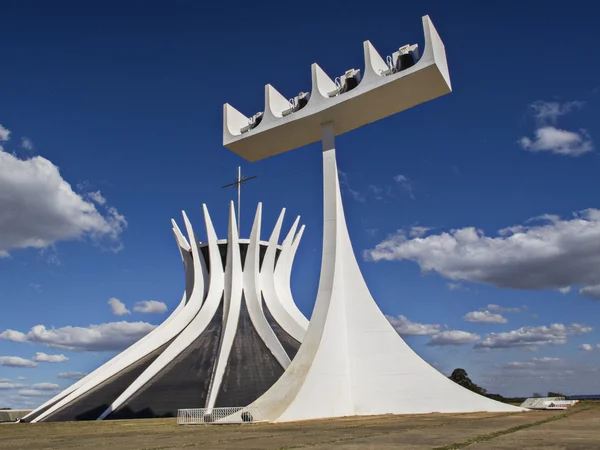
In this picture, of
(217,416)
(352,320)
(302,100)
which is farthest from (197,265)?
(352,320)

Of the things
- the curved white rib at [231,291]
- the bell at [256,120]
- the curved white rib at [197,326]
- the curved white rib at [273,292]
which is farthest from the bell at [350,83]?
the curved white rib at [197,326]

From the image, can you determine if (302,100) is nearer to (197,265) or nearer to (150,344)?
(197,265)

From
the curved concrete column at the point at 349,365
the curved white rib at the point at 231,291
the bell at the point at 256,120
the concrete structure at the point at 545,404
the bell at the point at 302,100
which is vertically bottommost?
the concrete structure at the point at 545,404

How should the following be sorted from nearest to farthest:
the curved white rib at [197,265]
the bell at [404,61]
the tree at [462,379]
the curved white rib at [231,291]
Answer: the bell at [404,61] → the curved white rib at [231,291] → the curved white rib at [197,265] → the tree at [462,379]

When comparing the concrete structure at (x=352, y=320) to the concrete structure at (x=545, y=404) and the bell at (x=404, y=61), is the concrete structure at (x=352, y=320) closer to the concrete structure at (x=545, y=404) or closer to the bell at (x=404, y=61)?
the bell at (x=404, y=61)

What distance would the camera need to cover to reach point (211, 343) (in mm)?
21844

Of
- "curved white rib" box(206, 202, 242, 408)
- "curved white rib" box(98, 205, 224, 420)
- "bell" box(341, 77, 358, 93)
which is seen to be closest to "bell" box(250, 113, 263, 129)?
"bell" box(341, 77, 358, 93)

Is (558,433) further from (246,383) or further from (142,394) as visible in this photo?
(142,394)

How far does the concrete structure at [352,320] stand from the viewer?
14289 millimetres

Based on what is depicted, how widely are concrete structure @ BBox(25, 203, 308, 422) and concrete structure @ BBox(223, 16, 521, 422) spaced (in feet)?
14.6

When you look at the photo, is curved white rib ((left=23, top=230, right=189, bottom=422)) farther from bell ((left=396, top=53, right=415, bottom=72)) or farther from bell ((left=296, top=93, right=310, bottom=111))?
bell ((left=396, top=53, right=415, bottom=72))

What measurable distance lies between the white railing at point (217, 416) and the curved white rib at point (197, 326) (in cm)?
304

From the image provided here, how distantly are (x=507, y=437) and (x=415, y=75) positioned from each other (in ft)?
31.5

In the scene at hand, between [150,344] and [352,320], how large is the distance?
1029 centimetres
